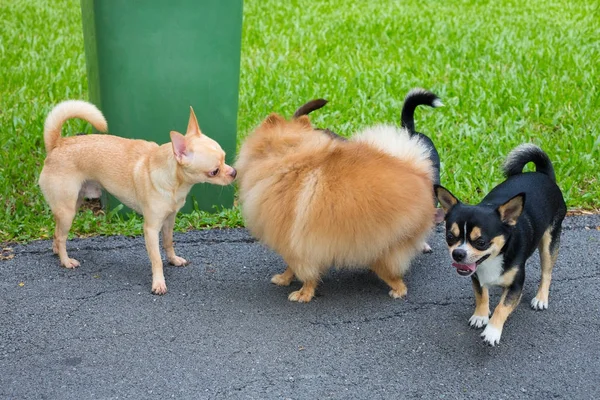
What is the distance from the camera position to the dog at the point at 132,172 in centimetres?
451

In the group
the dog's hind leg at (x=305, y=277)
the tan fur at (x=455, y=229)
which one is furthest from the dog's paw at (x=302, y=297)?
the tan fur at (x=455, y=229)

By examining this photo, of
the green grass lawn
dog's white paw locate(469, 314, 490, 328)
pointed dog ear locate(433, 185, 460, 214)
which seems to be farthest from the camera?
the green grass lawn

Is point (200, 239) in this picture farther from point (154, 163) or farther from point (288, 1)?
point (288, 1)

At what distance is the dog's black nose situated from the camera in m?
3.81

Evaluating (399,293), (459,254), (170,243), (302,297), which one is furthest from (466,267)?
(170,243)

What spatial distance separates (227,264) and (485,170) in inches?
96.7

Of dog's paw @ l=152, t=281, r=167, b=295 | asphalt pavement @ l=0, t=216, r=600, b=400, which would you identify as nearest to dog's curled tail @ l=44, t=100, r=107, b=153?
asphalt pavement @ l=0, t=216, r=600, b=400

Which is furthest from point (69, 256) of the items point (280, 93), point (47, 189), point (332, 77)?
point (332, 77)

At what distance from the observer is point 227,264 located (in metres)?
5.25

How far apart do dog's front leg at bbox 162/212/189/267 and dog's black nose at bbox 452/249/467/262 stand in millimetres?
1934

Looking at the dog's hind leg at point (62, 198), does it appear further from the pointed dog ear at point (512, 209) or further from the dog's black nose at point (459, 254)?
the pointed dog ear at point (512, 209)

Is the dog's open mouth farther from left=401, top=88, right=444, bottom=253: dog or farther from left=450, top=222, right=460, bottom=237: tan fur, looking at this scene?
left=401, top=88, right=444, bottom=253: dog

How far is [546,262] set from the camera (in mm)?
4625

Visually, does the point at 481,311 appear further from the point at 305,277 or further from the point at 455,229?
the point at 305,277
